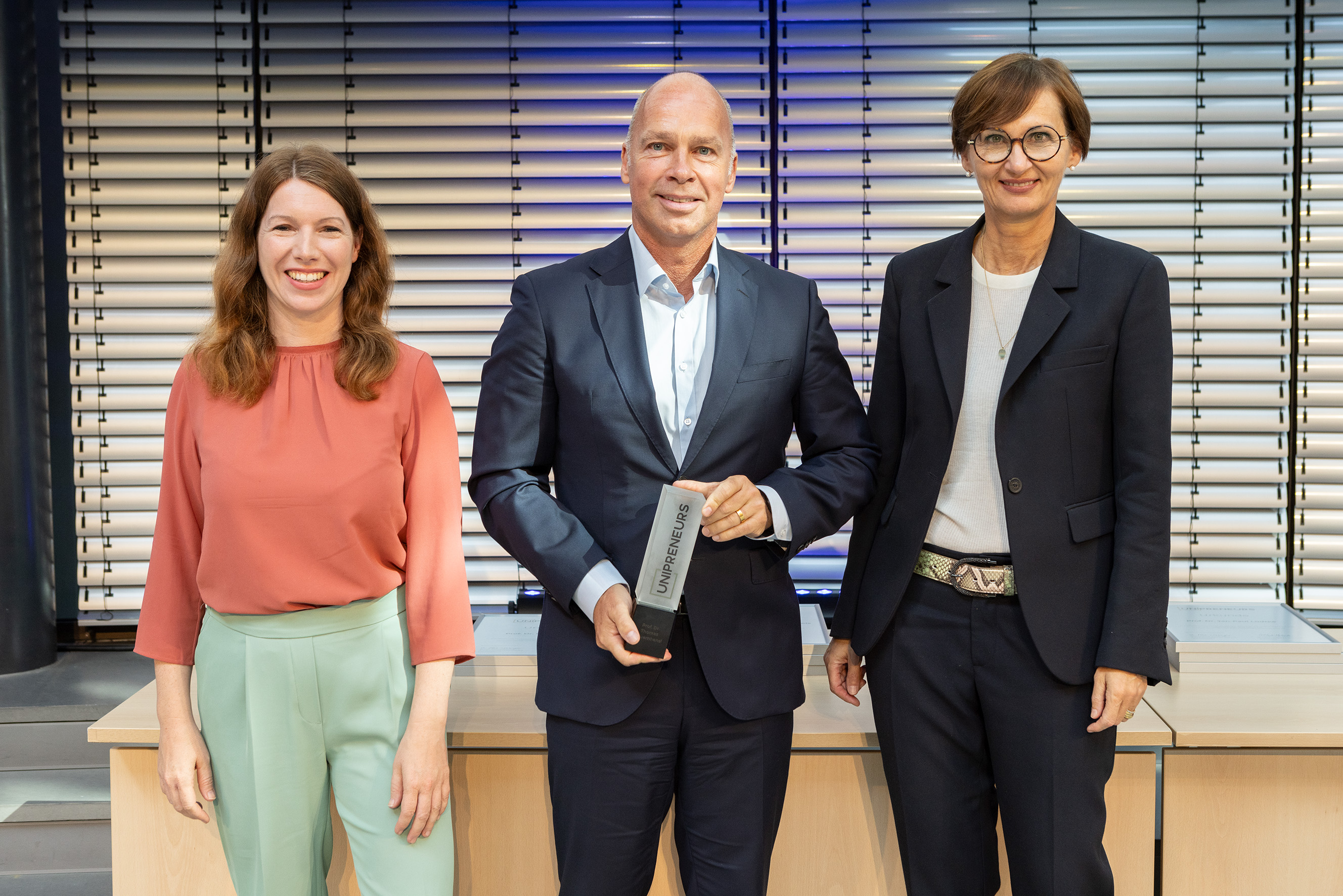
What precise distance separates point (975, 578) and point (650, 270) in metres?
0.89

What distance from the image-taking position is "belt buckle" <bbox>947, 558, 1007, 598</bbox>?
1.92 meters

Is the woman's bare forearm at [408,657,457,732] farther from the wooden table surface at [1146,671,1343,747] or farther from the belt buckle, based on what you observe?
the wooden table surface at [1146,671,1343,747]

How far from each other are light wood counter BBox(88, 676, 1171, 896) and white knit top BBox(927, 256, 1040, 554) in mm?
638

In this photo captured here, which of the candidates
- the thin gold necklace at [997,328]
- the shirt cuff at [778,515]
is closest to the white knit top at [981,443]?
the thin gold necklace at [997,328]

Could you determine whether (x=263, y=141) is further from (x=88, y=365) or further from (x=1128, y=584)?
(x=1128, y=584)

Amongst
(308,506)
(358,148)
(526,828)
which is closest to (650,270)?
(308,506)

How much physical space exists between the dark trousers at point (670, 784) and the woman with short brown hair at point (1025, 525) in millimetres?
338

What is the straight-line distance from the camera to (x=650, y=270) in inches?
79.3

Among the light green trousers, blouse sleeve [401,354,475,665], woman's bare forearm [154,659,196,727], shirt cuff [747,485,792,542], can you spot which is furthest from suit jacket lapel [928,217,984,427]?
woman's bare forearm [154,659,196,727]

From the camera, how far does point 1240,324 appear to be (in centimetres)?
497

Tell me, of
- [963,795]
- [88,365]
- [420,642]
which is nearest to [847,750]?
[963,795]

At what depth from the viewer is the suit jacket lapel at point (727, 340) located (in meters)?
1.90

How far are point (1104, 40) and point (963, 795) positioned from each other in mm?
4307

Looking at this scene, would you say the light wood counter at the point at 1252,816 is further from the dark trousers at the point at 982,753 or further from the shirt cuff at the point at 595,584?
the shirt cuff at the point at 595,584
